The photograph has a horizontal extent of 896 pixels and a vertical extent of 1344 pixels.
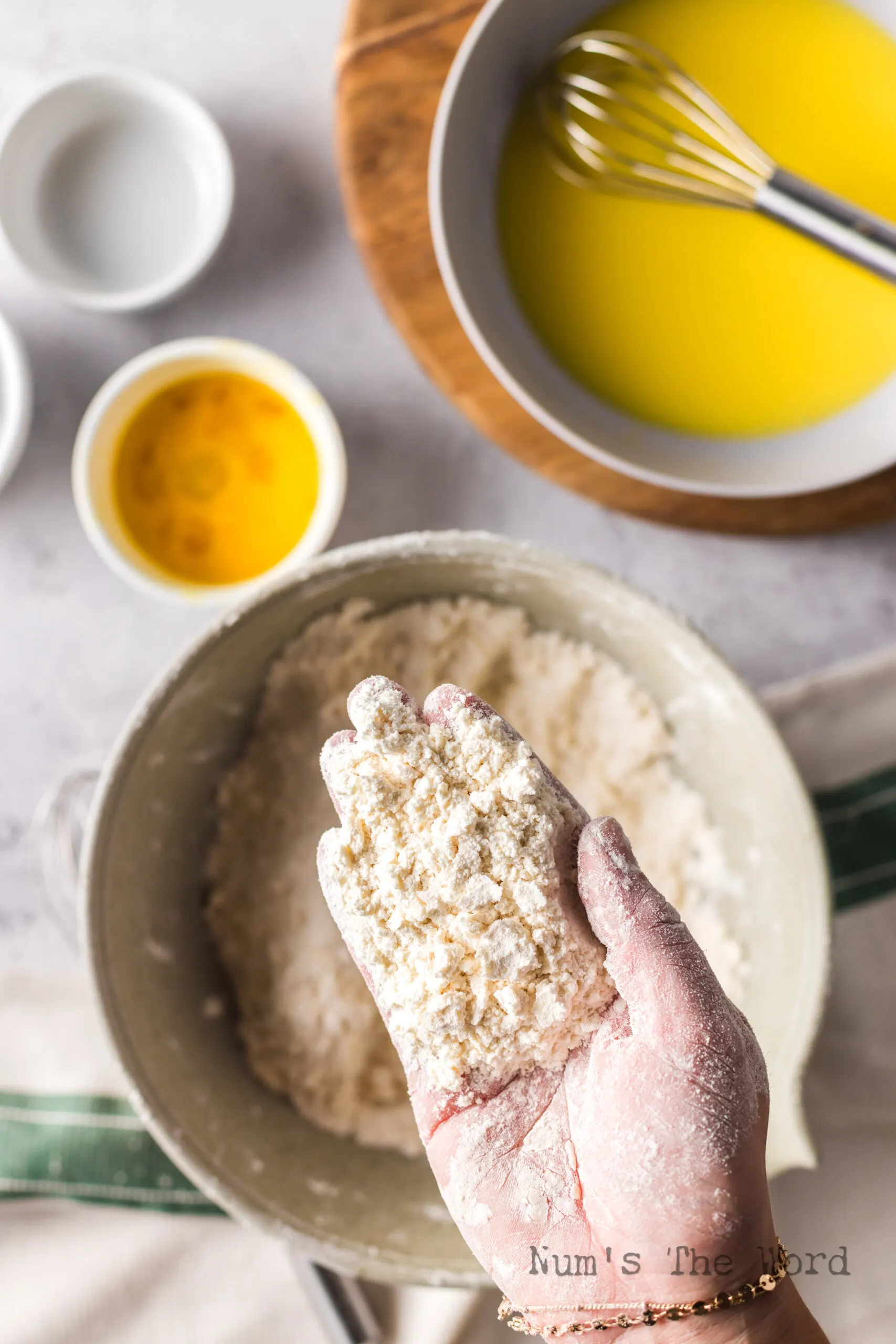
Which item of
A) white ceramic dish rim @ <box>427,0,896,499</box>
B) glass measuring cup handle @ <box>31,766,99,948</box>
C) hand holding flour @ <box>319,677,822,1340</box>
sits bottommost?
glass measuring cup handle @ <box>31,766,99,948</box>

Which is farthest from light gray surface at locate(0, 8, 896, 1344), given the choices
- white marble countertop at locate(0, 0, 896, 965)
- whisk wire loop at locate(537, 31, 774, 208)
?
whisk wire loop at locate(537, 31, 774, 208)

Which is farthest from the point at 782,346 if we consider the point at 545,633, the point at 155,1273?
the point at 155,1273

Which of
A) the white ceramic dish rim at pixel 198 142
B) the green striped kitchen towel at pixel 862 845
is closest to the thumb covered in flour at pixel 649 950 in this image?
the green striped kitchen towel at pixel 862 845

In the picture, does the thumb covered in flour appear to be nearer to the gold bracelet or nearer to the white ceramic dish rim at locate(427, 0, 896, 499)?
the gold bracelet

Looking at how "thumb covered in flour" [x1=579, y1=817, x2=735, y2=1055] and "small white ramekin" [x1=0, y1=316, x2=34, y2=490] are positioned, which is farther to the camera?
"small white ramekin" [x1=0, y1=316, x2=34, y2=490]

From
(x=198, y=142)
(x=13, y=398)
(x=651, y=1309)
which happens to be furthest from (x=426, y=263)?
(x=651, y=1309)

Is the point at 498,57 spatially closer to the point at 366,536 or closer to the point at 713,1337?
the point at 366,536

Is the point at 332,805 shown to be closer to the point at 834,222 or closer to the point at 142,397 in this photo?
the point at 142,397

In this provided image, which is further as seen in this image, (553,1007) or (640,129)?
(640,129)
